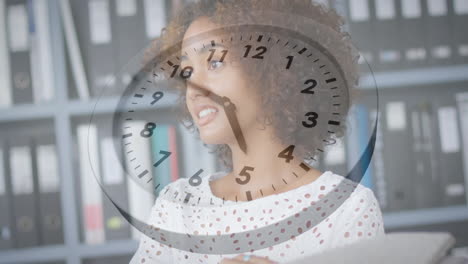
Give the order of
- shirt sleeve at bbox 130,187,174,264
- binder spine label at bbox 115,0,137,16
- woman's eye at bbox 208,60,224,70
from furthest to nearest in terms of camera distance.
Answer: binder spine label at bbox 115,0,137,16 → shirt sleeve at bbox 130,187,174,264 → woman's eye at bbox 208,60,224,70

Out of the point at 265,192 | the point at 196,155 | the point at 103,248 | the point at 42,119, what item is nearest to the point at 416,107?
the point at 196,155

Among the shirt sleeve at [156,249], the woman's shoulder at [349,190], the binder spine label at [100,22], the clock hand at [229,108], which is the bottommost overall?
the shirt sleeve at [156,249]

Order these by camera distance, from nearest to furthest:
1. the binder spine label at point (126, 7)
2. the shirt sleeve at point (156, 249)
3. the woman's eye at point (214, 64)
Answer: the woman's eye at point (214, 64) < the shirt sleeve at point (156, 249) < the binder spine label at point (126, 7)

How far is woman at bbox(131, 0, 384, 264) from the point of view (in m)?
0.64

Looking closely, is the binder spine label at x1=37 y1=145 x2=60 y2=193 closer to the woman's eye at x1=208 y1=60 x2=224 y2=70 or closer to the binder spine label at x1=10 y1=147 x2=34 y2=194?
the binder spine label at x1=10 y1=147 x2=34 y2=194

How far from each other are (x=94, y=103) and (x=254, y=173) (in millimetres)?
677

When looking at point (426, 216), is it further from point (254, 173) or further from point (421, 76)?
point (254, 173)

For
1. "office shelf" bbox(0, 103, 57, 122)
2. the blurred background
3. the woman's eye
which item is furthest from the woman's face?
"office shelf" bbox(0, 103, 57, 122)

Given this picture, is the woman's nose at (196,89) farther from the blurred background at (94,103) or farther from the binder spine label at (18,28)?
the binder spine label at (18,28)

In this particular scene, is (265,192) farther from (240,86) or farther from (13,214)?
(13,214)

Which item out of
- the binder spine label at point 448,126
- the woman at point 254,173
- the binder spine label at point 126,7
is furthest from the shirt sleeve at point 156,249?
the binder spine label at point 448,126

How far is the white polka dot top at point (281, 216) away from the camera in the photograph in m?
0.68

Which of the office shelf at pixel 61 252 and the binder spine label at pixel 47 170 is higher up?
the binder spine label at pixel 47 170

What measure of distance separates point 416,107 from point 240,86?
0.78m
